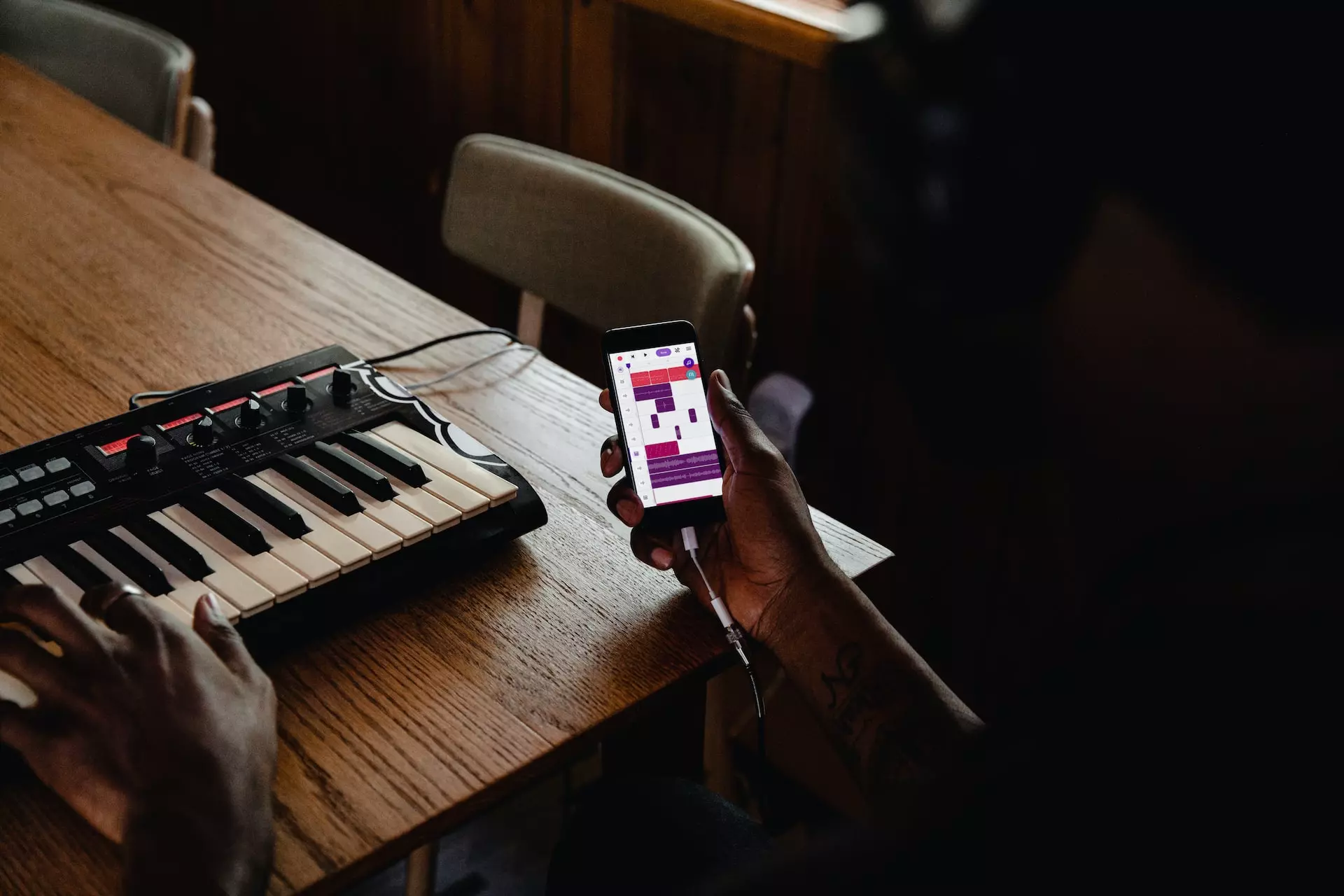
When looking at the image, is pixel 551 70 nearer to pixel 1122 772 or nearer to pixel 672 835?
pixel 672 835

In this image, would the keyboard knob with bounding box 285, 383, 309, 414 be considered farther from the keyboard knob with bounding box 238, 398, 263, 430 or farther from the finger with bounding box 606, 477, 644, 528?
the finger with bounding box 606, 477, 644, 528

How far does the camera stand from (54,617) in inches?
30.4

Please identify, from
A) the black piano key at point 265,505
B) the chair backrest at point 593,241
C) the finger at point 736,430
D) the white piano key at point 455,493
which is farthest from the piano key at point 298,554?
the chair backrest at point 593,241

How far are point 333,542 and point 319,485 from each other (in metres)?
0.07

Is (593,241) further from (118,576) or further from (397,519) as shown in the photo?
(118,576)

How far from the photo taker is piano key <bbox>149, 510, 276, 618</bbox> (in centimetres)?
87

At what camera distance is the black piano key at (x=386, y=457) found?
3.31ft

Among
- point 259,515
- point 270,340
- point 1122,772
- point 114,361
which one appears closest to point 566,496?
point 259,515

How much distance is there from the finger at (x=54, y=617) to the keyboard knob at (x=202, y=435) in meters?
0.27

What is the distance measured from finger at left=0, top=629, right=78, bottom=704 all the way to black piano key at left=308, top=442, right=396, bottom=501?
0.29 m

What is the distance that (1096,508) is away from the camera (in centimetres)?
57

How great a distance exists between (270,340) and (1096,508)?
995 millimetres

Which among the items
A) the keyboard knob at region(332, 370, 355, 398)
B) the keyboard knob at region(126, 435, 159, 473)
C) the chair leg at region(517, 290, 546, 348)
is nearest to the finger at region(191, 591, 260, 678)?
the keyboard knob at region(126, 435, 159, 473)

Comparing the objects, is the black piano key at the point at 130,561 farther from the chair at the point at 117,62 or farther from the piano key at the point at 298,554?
the chair at the point at 117,62
